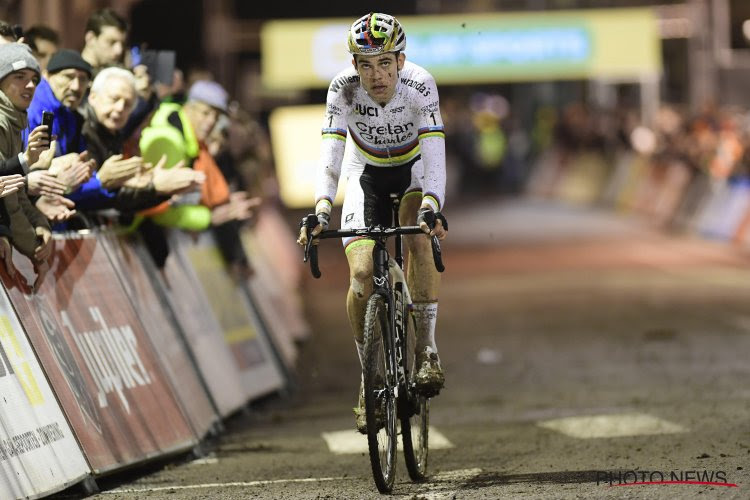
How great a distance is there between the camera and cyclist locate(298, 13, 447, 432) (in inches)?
346

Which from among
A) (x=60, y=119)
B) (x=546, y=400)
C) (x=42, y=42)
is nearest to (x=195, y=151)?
(x=42, y=42)

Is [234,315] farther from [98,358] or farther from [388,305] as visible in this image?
[388,305]

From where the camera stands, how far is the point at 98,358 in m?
9.98

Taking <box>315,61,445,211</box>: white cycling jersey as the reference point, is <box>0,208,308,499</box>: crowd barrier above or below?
below

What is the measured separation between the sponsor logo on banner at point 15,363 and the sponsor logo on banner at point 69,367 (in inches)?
18.7

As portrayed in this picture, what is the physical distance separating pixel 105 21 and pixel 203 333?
254 centimetres

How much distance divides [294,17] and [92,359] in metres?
42.9

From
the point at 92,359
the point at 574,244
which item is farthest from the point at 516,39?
the point at 92,359

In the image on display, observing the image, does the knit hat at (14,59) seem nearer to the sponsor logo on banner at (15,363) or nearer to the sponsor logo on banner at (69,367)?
the sponsor logo on banner at (15,363)

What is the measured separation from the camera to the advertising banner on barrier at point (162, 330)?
36.4ft

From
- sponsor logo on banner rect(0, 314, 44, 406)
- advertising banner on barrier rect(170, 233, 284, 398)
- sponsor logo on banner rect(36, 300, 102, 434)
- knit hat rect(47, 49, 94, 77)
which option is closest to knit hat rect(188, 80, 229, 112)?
advertising banner on barrier rect(170, 233, 284, 398)

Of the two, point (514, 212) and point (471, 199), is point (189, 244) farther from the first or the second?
point (471, 199)

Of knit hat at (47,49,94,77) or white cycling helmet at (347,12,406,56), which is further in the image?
knit hat at (47,49,94,77)

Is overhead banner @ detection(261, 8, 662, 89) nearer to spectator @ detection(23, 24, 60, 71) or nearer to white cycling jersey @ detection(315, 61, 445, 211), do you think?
spectator @ detection(23, 24, 60, 71)
